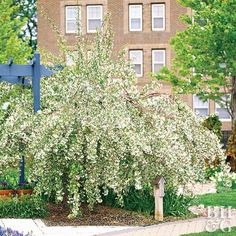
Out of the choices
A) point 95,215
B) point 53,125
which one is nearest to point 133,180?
point 95,215

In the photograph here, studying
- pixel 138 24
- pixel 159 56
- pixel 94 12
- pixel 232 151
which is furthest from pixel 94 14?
pixel 232 151

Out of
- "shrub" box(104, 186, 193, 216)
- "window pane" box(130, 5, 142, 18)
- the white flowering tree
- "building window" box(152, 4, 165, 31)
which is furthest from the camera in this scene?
"window pane" box(130, 5, 142, 18)

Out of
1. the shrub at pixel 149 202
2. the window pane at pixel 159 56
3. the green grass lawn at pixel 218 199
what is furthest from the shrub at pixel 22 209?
the window pane at pixel 159 56

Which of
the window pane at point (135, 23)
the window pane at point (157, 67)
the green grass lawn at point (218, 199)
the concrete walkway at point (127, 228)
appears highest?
the window pane at point (135, 23)

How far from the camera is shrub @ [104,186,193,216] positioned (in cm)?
1284

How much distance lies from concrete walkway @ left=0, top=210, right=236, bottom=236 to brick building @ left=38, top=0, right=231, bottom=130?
2775 centimetres

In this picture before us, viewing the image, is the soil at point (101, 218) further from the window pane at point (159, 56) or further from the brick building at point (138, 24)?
the window pane at point (159, 56)

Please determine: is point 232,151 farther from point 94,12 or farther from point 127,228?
point 94,12

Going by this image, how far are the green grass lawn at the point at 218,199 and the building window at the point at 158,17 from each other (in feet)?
80.8

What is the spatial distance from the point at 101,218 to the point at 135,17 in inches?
1153

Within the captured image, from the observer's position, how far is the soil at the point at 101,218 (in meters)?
12.0

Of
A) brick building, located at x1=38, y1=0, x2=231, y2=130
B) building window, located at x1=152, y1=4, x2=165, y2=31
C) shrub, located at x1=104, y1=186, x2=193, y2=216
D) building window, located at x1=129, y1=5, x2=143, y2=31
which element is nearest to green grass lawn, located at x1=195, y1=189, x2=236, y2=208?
shrub, located at x1=104, y1=186, x2=193, y2=216

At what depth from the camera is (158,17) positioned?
133 feet

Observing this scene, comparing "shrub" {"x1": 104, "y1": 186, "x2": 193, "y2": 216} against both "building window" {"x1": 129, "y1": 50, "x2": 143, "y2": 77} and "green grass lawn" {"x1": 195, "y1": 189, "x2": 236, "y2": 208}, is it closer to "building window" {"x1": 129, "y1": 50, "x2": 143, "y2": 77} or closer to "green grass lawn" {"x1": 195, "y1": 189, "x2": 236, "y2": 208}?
"green grass lawn" {"x1": 195, "y1": 189, "x2": 236, "y2": 208}
